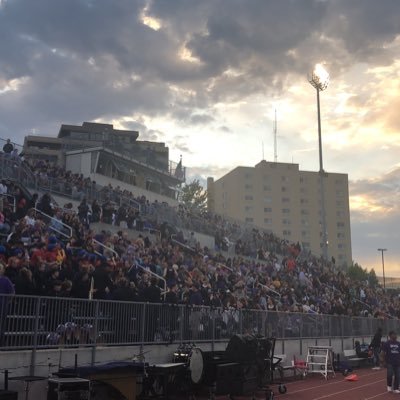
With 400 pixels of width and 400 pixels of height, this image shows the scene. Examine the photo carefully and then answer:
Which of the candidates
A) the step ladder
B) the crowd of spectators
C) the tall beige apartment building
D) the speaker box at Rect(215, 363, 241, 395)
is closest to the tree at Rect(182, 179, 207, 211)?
the tall beige apartment building

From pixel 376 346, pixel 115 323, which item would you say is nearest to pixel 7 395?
pixel 115 323

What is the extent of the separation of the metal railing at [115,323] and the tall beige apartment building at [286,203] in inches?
4134

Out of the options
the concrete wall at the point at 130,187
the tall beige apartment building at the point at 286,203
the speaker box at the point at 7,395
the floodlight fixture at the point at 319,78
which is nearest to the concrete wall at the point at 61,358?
the speaker box at the point at 7,395

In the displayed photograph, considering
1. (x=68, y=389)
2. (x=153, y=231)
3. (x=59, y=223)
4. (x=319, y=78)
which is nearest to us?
(x=68, y=389)

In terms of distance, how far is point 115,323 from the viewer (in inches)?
511

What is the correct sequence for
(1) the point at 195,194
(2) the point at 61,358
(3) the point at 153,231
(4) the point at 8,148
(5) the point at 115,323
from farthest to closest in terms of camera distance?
(1) the point at 195,194 < (3) the point at 153,231 < (4) the point at 8,148 < (5) the point at 115,323 < (2) the point at 61,358

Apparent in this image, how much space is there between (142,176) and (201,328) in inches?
1302

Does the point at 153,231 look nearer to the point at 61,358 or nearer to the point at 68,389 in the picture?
the point at 61,358

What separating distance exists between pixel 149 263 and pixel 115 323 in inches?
287

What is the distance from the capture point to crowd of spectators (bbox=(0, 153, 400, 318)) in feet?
44.7

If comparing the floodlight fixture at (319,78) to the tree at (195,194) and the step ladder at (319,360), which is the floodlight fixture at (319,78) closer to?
the step ladder at (319,360)

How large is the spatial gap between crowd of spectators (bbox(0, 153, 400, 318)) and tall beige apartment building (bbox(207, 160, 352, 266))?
268 ft

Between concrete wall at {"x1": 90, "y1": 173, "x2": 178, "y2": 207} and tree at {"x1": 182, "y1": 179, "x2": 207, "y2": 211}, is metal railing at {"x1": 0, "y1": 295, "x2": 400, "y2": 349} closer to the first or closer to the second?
concrete wall at {"x1": 90, "y1": 173, "x2": 178, "y2": 207}

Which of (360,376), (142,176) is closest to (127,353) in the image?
(360,376)
